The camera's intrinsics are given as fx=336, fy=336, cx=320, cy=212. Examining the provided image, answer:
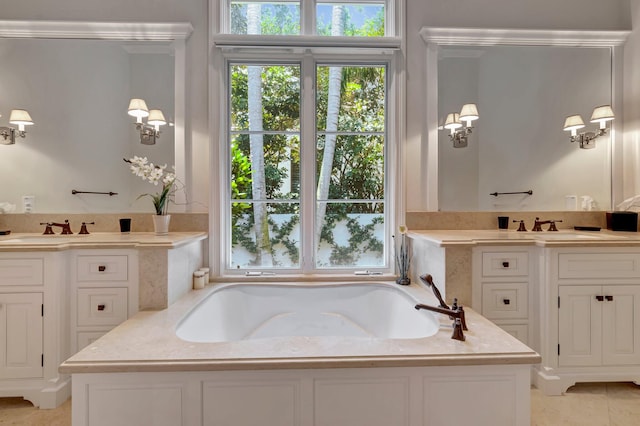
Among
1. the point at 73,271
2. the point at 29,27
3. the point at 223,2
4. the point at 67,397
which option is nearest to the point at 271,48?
the point at 223,2

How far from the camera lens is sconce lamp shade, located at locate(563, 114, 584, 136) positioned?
101 inches

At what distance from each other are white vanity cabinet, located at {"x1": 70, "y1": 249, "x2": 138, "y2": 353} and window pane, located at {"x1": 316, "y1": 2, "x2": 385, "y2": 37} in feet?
6.88

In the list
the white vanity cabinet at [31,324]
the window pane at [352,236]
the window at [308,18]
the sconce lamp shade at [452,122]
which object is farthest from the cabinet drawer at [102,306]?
the sconce lamp shade at [452,122]

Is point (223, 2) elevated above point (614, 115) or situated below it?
above

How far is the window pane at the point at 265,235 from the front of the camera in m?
2.56

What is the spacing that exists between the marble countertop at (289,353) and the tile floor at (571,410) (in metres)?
0.82

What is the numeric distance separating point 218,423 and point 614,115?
3317mm

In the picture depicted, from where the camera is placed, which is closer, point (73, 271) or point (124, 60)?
point (73, 271)

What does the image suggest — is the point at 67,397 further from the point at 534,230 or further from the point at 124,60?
the point at 534,230

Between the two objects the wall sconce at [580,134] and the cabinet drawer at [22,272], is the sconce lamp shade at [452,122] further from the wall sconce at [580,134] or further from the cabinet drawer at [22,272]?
the cabinet drawer at [22,272]

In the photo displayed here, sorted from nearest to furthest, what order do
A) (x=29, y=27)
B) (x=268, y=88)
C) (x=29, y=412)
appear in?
(x=29, y=412) < (x=29, y=27) < (x=268, y=88)

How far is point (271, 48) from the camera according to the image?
2.44 metres

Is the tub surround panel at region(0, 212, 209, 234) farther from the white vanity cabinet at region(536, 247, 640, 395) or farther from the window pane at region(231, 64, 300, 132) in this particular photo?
the white vanity cabinet at region(536, 247, 640, 395)

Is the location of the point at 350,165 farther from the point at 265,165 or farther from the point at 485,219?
the point at 485,219
